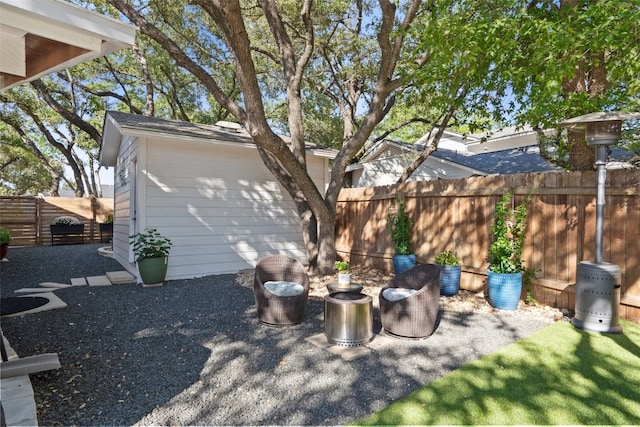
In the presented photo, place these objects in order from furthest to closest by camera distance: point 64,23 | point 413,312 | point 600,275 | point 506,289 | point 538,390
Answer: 1. point 506,289
2. point 600,275
3. point 413,312
4. point 538,390
5. point 64,23

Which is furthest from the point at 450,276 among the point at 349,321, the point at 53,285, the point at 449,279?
the point at 53,285

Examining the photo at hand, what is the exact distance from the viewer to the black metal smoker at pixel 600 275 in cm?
373

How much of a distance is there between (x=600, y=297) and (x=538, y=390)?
1.82m

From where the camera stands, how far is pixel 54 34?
212cm

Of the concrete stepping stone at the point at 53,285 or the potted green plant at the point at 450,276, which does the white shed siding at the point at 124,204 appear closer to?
the concrete stepping stone at the point at 53,285

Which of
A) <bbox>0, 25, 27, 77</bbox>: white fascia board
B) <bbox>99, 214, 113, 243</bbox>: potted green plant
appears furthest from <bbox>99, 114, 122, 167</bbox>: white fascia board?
<bbox>0, 25, 27, 77</bbox>: white fascia board

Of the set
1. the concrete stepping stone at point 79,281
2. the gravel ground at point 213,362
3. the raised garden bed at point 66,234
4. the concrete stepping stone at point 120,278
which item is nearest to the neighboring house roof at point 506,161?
the gravel ground at point 213,362

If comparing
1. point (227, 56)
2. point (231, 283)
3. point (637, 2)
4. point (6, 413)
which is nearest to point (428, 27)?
point (637, 2)

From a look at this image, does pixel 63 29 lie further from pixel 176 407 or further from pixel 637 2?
pixel 637 2

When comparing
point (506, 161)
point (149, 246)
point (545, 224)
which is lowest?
point (149, 246)

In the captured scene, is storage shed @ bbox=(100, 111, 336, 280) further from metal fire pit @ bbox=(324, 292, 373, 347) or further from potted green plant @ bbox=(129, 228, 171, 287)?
metal fire pit @ bbox=(324, 292, 373, 347)

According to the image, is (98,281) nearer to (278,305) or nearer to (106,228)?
(278,305)

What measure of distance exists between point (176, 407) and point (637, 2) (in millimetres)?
5733

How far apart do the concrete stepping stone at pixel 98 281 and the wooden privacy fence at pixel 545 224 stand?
5336 millimetres
